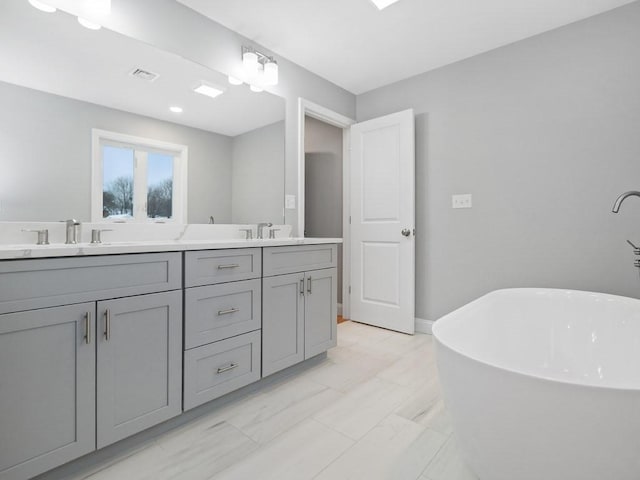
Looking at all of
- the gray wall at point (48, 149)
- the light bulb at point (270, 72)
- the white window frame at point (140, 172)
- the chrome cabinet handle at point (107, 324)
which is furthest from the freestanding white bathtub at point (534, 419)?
the light bulb at point (270, 72)

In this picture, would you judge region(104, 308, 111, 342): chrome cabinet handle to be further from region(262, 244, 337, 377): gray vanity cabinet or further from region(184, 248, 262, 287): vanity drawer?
region(262, 244, 337, 377): gray vanity cabinet

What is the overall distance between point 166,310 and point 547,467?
1.40 meters

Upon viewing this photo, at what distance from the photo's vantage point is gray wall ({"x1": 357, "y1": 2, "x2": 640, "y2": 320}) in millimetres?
2043

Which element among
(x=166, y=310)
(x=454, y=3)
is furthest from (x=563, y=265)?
(x=166, y=310)

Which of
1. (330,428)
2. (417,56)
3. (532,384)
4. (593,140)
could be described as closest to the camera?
(532,384)

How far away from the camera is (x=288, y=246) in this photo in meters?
1.99

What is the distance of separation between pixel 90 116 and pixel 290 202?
143 cm

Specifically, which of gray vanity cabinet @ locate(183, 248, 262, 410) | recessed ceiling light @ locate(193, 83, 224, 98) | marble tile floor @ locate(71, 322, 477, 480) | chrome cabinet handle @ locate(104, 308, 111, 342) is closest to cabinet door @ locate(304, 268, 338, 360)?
marble tile floor @ locate(71, 322, 477, 480)

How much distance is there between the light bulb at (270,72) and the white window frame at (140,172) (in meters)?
0.84

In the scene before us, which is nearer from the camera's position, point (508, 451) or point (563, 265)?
point (508, 451)

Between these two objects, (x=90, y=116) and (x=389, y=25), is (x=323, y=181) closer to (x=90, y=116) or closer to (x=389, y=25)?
(x=389, y=25)

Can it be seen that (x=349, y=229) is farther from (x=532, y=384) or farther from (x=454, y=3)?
(x=532, y=384)

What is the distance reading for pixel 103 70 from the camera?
168cm

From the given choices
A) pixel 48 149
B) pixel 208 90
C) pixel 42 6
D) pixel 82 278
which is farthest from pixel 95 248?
pixel 208 90
